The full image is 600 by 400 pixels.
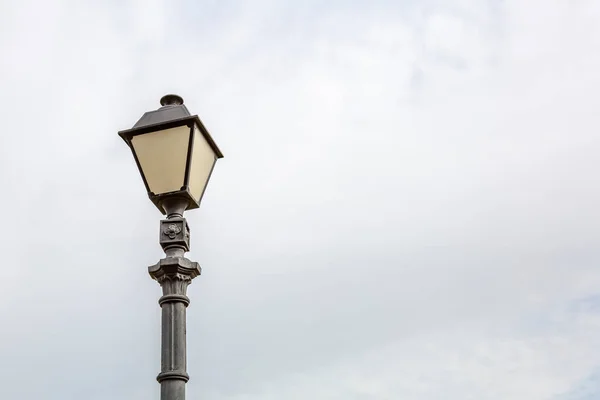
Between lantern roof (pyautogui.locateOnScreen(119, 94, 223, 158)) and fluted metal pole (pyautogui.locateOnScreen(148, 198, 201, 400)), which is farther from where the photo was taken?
lantern roof (pyautogui.locateOnScreen(119, 94, 223, 158))

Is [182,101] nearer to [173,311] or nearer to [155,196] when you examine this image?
[155,196]

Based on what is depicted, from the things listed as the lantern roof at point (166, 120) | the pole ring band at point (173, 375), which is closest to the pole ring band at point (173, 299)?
the pole ring band at point (173, 375)

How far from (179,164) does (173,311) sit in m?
1.08

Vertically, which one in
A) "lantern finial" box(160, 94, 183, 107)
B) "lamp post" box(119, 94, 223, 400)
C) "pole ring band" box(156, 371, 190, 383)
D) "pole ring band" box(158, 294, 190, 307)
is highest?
"lantern finial" box(160, 94, 183, 107)

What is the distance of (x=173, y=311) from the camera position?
6.36 meters

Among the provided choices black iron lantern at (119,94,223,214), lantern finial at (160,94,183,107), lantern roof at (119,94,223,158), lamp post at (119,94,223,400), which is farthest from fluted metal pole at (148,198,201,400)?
lantern finial at (160,94,183,107)

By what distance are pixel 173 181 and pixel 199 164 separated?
0.91 feet

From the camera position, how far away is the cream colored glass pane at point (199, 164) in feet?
21.8

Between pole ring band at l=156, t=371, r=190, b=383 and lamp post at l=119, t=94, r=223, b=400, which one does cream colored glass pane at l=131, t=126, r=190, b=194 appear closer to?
lamp post at l=119, t=94, r=223, b=400

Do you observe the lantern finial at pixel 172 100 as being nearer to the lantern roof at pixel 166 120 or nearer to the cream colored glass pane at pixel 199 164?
the lantern roof at pixel 166 120

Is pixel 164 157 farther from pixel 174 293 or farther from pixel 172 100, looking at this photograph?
pixel 174 293

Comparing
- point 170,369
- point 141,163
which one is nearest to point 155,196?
point 141,163

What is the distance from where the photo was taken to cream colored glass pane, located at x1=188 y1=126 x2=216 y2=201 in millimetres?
6633

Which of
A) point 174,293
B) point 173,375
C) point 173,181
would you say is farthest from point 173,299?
point 173,181
